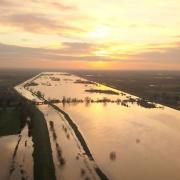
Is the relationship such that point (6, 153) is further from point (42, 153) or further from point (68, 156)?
point (68, 156)

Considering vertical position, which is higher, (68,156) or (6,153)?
(68,156)

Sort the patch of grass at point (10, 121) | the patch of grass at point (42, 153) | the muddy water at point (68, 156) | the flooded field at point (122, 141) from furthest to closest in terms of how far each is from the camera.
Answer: the patch of grass at point (10, 121) < the flooded field at point (122, 141) < the muddy water at point (68, 156) < the patch of grass at point (42, 153)

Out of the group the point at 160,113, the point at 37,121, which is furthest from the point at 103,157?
the point at 160,113

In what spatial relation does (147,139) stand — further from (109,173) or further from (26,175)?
(26,175)

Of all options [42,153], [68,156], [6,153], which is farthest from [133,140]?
[6,153]

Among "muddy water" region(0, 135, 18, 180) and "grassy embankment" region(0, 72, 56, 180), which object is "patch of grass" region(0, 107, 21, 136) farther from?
"muddy water" region(0, 135, 18, 180)

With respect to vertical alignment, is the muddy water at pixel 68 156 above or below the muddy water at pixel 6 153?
above

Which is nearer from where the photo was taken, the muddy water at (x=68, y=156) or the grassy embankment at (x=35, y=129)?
the muddy water at (x=68, y=156)

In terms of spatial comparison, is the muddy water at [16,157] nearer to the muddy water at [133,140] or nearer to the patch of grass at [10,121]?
the patch of grass at [10,121]

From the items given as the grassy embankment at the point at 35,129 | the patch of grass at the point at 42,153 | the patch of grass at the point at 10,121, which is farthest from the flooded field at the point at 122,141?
the patch of grass at the point at 10,121

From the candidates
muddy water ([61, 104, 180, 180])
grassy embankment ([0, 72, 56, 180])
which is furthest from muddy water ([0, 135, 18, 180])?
muddy water ([61, 104, 180, 180])

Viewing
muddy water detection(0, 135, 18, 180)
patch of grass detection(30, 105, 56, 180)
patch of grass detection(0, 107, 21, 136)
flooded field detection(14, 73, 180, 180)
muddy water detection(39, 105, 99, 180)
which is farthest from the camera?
patch of grass detection(0, 107, 21, 136)
